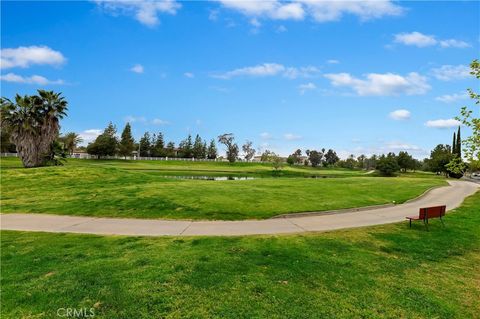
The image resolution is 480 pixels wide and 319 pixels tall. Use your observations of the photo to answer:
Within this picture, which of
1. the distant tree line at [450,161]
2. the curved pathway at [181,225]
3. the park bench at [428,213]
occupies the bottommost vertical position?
the curved pathway at [181,225]

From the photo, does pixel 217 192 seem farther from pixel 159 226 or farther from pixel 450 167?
pixel 450 167

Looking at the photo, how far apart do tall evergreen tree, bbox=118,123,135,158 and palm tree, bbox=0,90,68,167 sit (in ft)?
194

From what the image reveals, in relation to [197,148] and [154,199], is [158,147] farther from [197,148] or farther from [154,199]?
[154,199]

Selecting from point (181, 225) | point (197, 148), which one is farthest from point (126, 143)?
point (181, 225)

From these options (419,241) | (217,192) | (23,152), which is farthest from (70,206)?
(23,152)

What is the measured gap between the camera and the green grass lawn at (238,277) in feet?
16.6

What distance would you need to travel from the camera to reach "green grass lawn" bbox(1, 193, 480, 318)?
200 inches

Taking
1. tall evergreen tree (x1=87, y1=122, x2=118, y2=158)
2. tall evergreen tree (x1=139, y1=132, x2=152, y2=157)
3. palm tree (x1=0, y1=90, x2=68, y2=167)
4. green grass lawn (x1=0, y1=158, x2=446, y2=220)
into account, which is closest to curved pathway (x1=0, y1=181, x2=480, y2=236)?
green grass lawn (x1=0, y1=158, x2=446, y2=220)

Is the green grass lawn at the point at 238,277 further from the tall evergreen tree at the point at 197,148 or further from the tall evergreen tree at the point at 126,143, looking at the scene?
the tall evergreen tree at the point at 197,148

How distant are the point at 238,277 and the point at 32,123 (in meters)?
35.2

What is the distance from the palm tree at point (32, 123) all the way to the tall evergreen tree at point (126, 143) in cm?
5925

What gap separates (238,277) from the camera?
6.20 metres

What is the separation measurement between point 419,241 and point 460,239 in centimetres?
181

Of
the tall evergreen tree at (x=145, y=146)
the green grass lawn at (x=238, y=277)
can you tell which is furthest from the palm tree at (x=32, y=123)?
the tall evergreen tree at (x=145, y=146)
